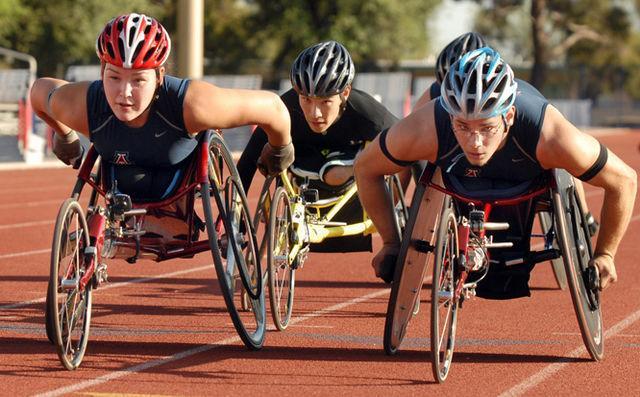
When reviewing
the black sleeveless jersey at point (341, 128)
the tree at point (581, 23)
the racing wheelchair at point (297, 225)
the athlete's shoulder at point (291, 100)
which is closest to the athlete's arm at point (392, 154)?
the racing wheelchair at point (297, 225)

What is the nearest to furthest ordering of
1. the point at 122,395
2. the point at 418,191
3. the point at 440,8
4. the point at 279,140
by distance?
the point at 122,395, the point at 418,191, the point at 279,140, the point at 440,8

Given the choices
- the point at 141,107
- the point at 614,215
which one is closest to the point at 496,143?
the point at 614,215

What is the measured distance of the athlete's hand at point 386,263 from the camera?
7434mm

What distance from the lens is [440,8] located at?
62625mm

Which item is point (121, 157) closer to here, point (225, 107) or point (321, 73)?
point (225, 107)

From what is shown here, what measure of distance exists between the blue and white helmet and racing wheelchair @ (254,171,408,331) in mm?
1330

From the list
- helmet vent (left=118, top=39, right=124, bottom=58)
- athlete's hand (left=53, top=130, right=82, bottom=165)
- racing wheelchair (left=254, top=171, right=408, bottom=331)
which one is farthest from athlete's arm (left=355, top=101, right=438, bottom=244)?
athlete's hand (left=53, top=130, right=82, bottom=165)

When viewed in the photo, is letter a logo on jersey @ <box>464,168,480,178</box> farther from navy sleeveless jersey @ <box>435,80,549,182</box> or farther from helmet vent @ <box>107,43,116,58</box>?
helmet vent @ <box>107,43,116,58</box>

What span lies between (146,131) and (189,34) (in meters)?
21.0

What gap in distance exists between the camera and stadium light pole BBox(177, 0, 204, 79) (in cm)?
2836

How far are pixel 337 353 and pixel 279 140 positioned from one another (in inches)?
53.7

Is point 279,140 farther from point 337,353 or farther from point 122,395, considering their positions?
point 122,395

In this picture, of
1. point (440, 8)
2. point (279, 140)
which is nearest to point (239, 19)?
point (440, 8)

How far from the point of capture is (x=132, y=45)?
7.39m
